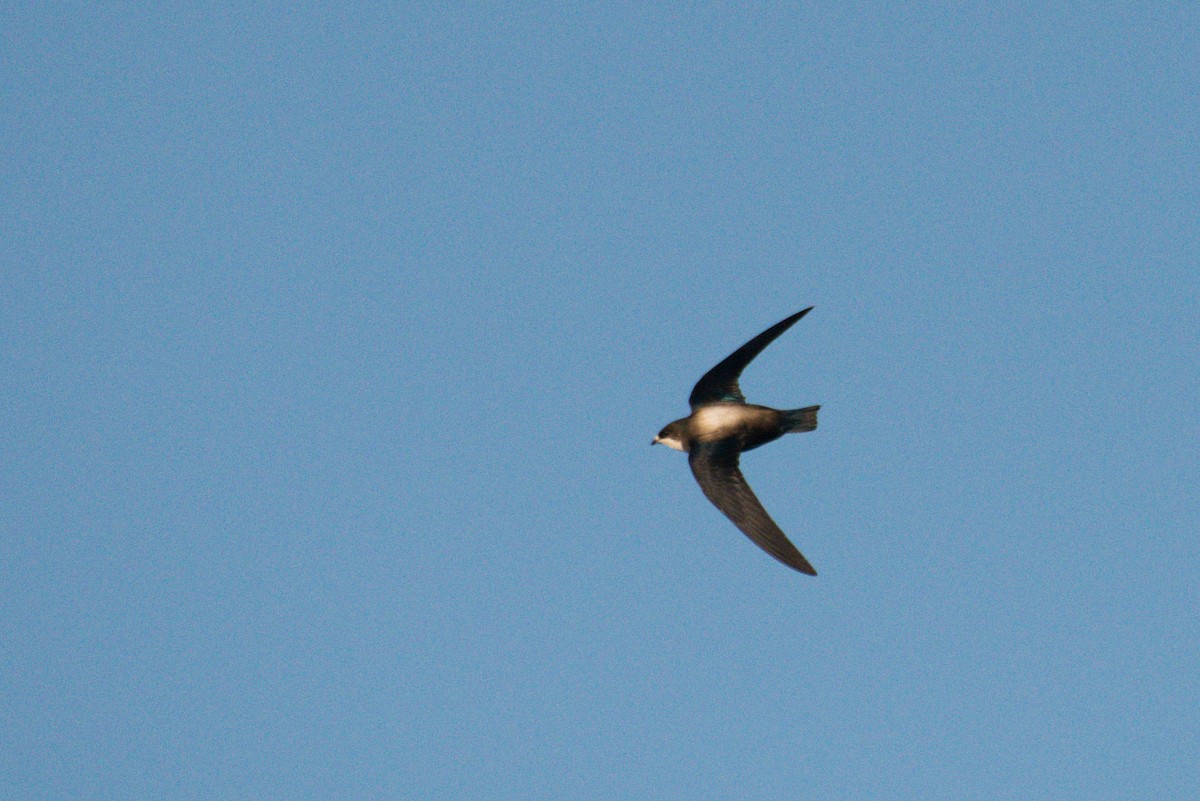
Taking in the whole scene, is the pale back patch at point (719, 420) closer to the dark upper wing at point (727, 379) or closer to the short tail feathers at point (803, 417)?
the dark upper wing at point (727, 379)

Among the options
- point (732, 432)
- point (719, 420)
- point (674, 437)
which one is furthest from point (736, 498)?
point (674, 437)

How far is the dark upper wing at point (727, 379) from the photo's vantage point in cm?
1723

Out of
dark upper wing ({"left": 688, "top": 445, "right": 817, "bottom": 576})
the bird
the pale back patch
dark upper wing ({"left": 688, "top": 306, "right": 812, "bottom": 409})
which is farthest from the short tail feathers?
dark upper wing ({"left": 688, "top": 306, "right": 812, "bottom": 409})

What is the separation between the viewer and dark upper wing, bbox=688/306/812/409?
17.2 m

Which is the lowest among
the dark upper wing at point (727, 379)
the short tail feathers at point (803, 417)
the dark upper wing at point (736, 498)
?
the dark upper wing at point (736, 498)

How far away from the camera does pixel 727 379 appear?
17.8 meters

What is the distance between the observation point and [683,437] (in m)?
17.5

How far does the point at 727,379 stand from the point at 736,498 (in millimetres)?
1950

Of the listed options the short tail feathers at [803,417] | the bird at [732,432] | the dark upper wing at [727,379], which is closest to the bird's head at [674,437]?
the bird at [732,432]

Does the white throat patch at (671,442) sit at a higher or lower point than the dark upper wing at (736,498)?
higher

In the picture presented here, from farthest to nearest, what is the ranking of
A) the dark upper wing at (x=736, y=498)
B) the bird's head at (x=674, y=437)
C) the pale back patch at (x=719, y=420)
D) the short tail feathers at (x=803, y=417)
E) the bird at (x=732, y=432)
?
the bird's head at (x=674, y=437)
the pale back patch at (x=719, y=420)
the short tail feathers at (x=803, y=417)
the bird at (x=732, y=432)
the dark upper wing at (x=736, y=498)

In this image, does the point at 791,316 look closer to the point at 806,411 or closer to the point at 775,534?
the point at 806,411

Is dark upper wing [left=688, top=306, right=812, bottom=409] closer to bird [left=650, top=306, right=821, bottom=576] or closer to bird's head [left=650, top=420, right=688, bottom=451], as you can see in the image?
bird [left=650, top=306, right=821, bottom=576]

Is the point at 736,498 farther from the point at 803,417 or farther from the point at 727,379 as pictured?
the point at 727,379
